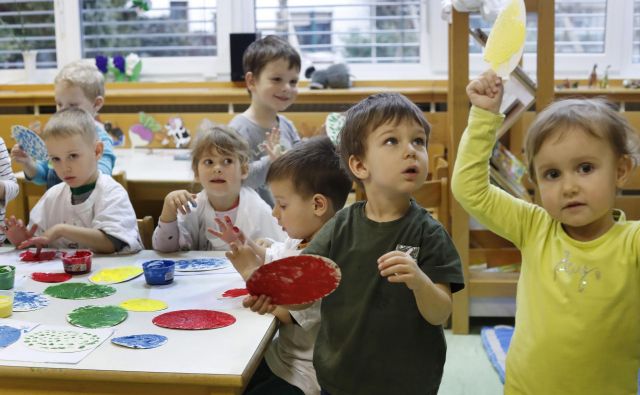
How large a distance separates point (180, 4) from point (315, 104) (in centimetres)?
118

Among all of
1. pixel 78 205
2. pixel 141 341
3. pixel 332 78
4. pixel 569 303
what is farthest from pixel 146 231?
pixel 332 78

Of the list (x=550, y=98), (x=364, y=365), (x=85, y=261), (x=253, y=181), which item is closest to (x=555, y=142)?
(x=364, y=365)

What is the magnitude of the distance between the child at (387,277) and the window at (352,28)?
311 cm

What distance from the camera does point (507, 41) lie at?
58.9 inches

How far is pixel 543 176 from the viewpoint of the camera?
4.65ft

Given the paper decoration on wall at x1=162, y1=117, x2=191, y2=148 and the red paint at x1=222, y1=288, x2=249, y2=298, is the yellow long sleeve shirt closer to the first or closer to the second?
the red paint at x1=222, y1=288, x2=249, y2=298

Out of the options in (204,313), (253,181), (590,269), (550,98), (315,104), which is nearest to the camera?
(590,269)

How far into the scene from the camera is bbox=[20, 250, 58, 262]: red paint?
6.93ft

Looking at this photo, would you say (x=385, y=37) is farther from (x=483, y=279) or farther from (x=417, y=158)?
(x=417, y=158)

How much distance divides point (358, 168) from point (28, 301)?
0.84 meters

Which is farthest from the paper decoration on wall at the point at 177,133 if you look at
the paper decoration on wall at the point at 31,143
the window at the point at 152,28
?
the paper decoration on wall at the point at 31,143

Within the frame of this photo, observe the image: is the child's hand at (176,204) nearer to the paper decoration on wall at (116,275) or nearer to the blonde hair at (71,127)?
the paper decoration on wall at (116,275)

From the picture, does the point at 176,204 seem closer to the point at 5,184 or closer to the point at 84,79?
the point at 5,184

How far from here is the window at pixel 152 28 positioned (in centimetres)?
466
